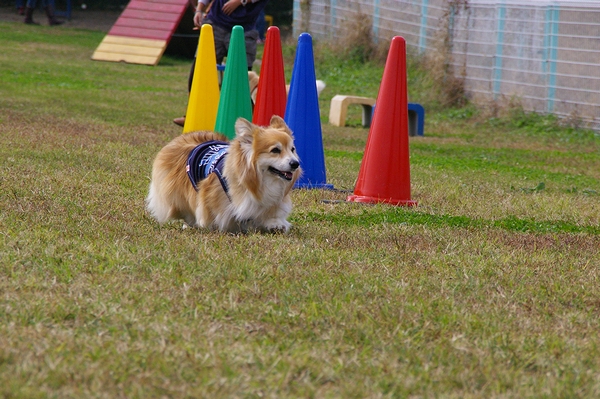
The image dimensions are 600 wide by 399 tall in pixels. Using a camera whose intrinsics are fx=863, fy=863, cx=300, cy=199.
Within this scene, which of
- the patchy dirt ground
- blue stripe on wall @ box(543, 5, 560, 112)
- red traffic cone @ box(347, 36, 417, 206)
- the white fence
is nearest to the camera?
red traffic cone @ box(347, 36, 417, 206)

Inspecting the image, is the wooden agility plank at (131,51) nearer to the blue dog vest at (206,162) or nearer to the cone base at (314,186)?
the cone base at (314,186)

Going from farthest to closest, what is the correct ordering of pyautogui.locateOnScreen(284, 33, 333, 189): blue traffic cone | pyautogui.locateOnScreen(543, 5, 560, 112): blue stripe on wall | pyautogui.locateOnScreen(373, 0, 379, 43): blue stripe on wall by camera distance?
pyautogui.locateOnScreen(373, 0, 379, 43): blue stripe on wall
pyautogui.locateOnScreen(543, 5, 560, 112): blue stripe on wall
pyautogui.locateOnScreen(284, 33, 333, 189): blue traffic cone

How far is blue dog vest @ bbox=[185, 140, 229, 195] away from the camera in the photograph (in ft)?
16.2

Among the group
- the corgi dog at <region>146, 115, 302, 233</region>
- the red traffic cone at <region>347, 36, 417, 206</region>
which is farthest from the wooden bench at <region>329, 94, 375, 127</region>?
the corgi dog at <region>146, 115, 302, 233</region>

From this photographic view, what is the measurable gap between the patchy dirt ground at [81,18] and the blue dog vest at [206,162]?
21494mm

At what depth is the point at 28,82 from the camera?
14.8 metres

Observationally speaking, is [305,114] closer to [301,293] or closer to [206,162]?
[206,162]

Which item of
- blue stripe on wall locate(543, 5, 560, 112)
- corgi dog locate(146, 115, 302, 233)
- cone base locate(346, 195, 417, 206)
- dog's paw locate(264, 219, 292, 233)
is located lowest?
cone base locate(346, 195, 417, 206)

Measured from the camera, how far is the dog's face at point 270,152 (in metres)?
4.73

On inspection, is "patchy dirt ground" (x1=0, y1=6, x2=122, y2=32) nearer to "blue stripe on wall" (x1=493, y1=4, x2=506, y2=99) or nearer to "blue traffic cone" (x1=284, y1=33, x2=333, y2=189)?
"blue stripe on wall" (x1=493, y1=4, x2=506, y2=99)

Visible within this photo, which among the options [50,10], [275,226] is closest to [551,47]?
[275,226]

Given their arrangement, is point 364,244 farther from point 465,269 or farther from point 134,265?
point 134,265

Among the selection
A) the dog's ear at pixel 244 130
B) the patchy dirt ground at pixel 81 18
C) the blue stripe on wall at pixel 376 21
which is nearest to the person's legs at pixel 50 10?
the patchy dirt ground at pixel 81 18

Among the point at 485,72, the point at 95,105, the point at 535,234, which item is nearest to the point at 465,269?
the point at 535,234
